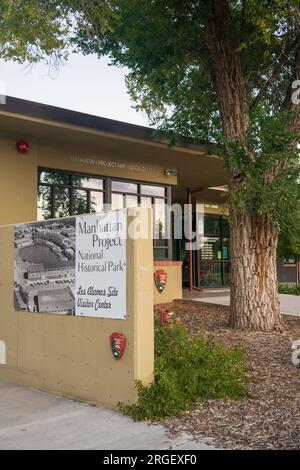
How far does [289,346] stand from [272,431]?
12.3ft

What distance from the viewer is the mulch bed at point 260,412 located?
16.1 ft

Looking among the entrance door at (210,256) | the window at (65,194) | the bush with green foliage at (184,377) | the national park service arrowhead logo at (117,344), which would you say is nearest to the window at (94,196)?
the window at (65,194)

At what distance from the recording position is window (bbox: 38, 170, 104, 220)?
1408 centimetres

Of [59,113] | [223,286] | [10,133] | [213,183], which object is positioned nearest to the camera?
[59,113]

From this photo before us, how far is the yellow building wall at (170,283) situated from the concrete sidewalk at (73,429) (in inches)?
320

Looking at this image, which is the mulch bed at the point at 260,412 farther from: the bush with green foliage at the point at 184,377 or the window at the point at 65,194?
the window at the point at 65,194

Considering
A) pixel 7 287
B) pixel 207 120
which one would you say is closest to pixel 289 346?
pixel 7 287

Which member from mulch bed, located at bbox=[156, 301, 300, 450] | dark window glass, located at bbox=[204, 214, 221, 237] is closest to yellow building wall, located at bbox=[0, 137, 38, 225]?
mulch bed, located at bbox=[156, 301, 300, 450]

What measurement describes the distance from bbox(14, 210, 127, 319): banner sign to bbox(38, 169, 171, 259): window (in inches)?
259

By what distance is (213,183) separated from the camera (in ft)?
68.3

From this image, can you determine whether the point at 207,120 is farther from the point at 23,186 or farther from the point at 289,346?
the point at 289,346

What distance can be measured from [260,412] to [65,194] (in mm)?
9829

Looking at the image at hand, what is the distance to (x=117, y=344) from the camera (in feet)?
19.5

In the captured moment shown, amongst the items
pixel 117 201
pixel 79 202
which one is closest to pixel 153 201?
pixel 117 201
